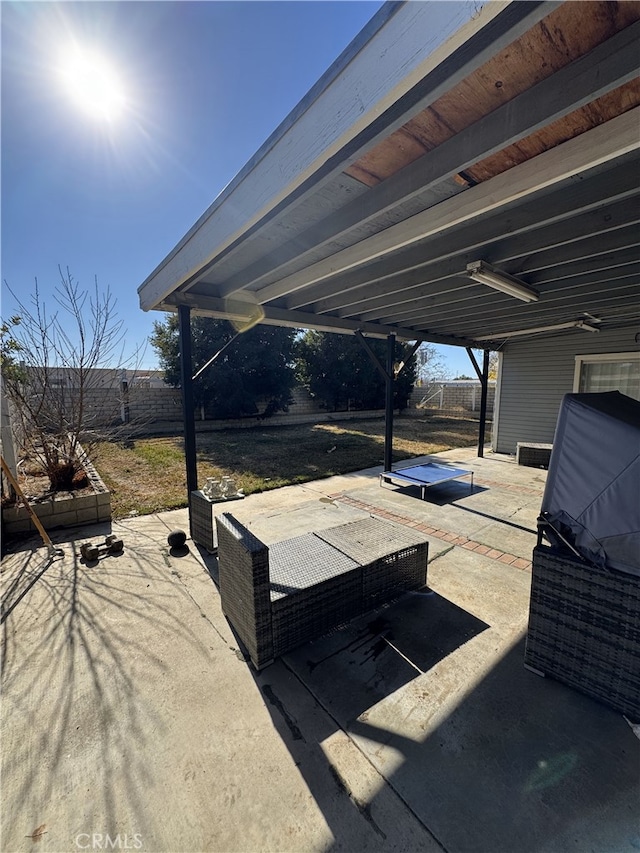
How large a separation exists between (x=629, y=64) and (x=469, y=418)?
16.6 m

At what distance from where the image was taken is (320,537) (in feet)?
9.09

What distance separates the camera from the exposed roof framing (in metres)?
1.12

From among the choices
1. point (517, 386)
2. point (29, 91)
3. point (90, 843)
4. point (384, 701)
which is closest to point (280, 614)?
point (384, 701)

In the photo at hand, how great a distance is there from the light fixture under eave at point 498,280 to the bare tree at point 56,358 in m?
4.24

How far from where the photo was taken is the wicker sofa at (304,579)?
1902mm

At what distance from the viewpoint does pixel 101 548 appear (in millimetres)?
3266

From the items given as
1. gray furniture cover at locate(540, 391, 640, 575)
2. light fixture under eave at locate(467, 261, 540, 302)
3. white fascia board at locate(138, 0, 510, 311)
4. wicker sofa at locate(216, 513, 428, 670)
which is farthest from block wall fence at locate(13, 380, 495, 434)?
gray furniture cover at locate(540, 391, 640, 575)

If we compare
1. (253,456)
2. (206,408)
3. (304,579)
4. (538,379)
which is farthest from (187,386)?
(206,408)

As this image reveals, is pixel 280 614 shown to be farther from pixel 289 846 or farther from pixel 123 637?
pixel 123 637

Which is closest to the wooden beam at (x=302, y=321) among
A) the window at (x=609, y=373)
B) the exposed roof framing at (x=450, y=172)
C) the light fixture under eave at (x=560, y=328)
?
the exposed roof framing at (x=450, y=172)

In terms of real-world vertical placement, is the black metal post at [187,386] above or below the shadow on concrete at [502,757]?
above

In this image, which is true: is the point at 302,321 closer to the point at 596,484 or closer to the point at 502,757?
the point at 596,484

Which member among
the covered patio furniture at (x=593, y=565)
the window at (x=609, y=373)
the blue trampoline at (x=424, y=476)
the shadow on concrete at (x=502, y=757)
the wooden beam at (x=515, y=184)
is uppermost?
the wooden beam at (x=515, y=184)

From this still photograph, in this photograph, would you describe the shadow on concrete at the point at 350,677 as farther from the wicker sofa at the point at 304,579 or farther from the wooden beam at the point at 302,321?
the wooden beam at the point at 302,321
